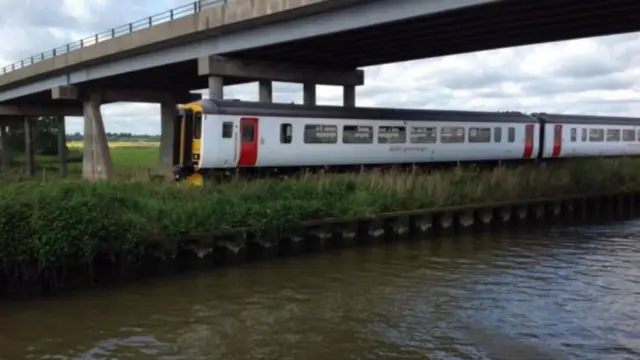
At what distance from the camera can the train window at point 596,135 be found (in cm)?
3456

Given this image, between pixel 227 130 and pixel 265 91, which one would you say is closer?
pixel 227 130

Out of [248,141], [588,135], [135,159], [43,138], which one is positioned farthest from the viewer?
[43,138]

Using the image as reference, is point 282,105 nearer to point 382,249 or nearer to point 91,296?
point 382,249

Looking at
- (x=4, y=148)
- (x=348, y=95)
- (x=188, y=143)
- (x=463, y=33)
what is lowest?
(x=4, y=148)

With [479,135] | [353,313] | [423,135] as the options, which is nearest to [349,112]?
[423,135]

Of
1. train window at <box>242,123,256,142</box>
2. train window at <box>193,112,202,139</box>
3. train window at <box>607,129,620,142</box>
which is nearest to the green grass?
train window at <box>193,112,202,139</box>

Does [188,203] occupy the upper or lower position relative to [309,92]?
lower

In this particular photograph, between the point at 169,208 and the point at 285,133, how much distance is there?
955cm

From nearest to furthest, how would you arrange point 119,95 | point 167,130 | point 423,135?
1. point 423,135
2. point 119,95
3. point 167,130

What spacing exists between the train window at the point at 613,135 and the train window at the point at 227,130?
22459 mm

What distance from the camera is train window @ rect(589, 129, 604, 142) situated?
34562 millimetres

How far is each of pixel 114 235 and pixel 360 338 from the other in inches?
196

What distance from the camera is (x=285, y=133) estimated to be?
2267cm

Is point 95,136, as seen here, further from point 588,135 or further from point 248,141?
point 588,135
